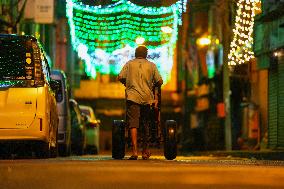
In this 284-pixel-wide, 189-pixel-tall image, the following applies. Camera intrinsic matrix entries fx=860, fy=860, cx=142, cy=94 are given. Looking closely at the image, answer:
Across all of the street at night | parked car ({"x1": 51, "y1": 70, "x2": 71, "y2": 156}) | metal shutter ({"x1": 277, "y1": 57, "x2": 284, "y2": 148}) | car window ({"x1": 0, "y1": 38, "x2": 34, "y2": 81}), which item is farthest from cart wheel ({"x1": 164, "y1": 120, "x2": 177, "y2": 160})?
metal shutter ({"x1": 277, "y1": 57, "x2": 284, "y2": 148})

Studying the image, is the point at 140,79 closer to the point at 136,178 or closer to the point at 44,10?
the point at 136,178

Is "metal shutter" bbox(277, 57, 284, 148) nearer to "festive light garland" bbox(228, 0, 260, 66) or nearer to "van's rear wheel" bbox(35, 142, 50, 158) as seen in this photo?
"festive light garland" bbox(228, 0, 260, 66)

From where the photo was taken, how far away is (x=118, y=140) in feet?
Answer: 49.8

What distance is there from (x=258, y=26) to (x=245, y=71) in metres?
9.05

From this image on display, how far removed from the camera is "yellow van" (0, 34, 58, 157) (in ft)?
47.8

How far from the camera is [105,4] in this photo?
88.0 ft

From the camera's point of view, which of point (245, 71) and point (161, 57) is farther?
point (245, 71)

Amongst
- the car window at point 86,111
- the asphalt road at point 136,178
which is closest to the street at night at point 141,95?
the asphalt road at point 136,178

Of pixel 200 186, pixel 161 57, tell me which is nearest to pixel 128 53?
pixel 161 57

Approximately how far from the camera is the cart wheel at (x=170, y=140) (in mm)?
15242

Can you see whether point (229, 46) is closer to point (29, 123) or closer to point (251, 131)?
point (251, 131)

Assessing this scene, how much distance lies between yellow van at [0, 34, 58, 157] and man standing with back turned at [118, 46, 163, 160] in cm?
141

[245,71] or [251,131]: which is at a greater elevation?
[245,71]

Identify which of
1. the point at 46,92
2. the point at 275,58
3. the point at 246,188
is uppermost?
the point at 275,58
